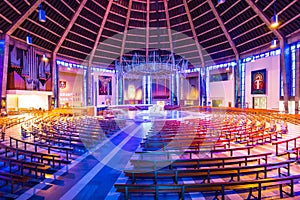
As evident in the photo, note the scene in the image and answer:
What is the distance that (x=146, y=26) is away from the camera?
27.9 meters

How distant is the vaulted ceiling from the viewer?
715 inches

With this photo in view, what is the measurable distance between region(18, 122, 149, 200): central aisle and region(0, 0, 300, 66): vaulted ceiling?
13.6 metres

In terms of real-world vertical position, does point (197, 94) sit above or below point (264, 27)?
below

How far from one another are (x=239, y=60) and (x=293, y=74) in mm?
7962

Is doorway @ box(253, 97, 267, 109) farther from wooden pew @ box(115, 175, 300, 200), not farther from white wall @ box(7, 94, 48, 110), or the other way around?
white wall @ box(7, 94, 48, 110)

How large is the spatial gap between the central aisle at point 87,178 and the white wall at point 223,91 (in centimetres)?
2340

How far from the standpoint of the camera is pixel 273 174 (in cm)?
509

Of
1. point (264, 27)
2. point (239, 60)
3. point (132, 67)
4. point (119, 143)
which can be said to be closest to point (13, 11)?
point (132, 67)

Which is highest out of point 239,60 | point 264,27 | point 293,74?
point 264,27

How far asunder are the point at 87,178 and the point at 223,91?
27.1 meters

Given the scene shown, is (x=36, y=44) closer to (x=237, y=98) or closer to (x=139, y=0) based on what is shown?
(x=139, y=0)

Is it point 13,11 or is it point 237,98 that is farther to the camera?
point 237,98

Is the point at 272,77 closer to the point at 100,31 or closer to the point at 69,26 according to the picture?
the point at 100,31

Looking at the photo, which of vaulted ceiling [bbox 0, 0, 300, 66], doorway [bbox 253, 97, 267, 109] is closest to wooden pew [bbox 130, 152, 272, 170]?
vaulted ceiling [bbox 0, 0, 300, 66]
